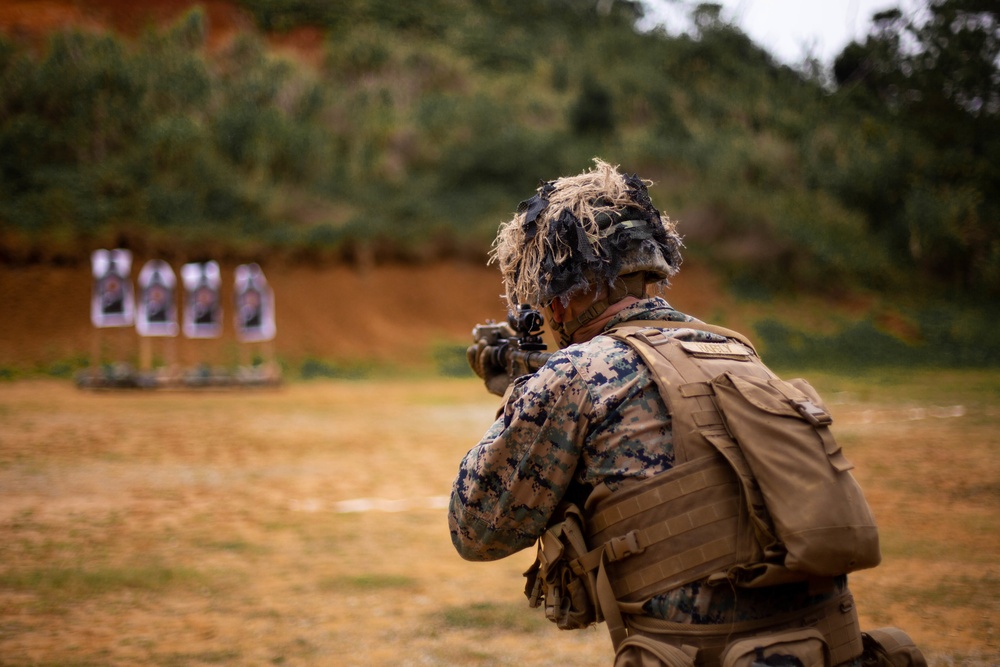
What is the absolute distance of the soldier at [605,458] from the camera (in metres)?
1.99

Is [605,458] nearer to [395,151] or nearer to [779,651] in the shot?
[779,651]

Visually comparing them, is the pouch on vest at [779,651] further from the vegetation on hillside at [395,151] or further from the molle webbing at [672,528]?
the vegetation on hillside at [395,151]

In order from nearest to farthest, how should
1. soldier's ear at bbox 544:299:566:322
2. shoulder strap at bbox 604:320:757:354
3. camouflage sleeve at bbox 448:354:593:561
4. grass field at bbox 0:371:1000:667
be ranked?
camouflage sleeve at bbox 448:354:593:561
shoulder strap at bbox 604:320:757:354
soldier's ear at bbox 544:299:566:322
grass field at bbox 0:371:1000:667

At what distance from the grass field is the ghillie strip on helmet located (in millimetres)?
2401

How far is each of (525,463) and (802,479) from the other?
25.4 inches

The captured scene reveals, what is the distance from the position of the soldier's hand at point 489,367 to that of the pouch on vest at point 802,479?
1065 mm

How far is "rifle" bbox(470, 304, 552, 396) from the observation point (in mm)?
2666

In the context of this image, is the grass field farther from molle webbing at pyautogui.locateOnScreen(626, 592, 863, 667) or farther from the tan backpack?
the tan backpack

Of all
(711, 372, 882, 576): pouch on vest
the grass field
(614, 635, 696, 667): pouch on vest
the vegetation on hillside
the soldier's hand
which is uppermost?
the vegetation on hillside

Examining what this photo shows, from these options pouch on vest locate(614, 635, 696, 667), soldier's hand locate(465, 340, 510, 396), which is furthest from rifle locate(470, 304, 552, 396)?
pouch on vest locate(614, 635, 696, 667)

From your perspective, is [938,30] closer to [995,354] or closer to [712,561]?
[712,561]

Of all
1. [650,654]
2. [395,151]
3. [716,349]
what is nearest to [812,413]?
[716,349]

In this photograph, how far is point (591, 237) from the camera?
2225 millimetres

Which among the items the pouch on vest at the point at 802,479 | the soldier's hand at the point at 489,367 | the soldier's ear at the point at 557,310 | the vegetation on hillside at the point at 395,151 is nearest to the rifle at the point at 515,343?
the soldier's hand at the point at 489,367
